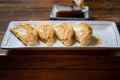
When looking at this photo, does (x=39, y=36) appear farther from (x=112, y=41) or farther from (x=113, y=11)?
(x=113, y=11)

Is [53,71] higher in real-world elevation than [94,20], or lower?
lower

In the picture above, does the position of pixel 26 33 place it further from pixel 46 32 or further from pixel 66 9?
pixel 66 9

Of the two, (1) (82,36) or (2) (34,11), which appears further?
(2) (34,11)

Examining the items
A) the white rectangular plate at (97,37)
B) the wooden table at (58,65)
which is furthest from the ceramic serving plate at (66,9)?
the wooden table at (58,65)

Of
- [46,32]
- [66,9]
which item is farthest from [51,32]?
[66,9]

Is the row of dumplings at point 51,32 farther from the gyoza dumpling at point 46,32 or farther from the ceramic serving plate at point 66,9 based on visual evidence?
the ceramic serving plate at point 66,9

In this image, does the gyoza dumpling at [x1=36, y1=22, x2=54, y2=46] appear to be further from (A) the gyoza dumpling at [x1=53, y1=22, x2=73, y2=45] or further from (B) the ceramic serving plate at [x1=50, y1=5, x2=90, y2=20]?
(B) the ceramic serving plate at [x1=50, y1=5, x2=90, y2=20]

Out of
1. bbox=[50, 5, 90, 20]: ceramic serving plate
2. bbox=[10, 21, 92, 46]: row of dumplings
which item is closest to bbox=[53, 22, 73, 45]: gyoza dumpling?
bbox=[10, 21, 92, 46]: row of dumplings

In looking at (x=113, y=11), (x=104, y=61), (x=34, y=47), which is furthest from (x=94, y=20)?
(x=34, y=47)
